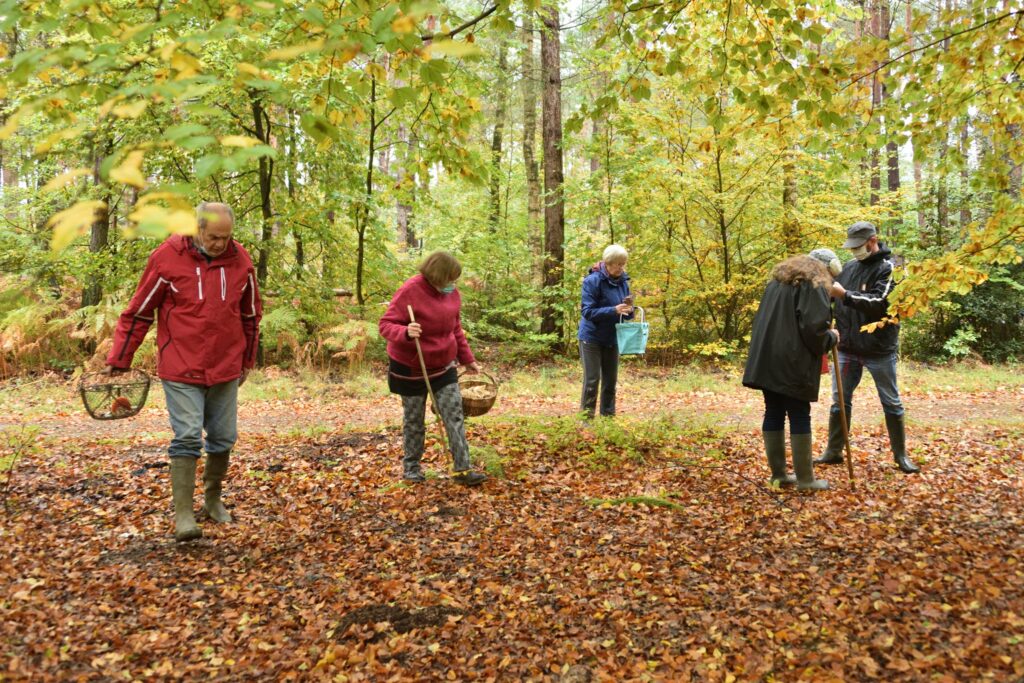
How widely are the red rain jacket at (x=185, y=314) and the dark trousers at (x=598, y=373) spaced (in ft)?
11.8

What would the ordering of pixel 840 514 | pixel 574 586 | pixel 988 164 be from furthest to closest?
pixel 988 164
pixel 840 514
pixel 574 586

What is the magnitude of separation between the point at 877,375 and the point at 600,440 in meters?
2.40

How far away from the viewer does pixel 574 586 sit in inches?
141

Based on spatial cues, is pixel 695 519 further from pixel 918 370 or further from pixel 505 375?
pixel 918 370

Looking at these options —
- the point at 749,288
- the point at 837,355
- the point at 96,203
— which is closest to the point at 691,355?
the point at 749,288

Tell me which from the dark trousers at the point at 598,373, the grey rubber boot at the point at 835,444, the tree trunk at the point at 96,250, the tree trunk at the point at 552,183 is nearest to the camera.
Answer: the grey rubber boot at the point at 835,444

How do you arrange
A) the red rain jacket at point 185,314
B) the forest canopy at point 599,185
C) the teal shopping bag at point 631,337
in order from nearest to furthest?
the red rain jacket at point 185,314 → the forest canopy at point 599,185 → the teal shopping bag at point 631,337

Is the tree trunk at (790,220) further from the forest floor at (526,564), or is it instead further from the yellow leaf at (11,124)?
the yellow leaf at (11,124)

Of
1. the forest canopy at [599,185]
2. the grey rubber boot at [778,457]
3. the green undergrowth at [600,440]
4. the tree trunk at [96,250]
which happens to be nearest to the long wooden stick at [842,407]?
the grey rubber boot at [778,457]

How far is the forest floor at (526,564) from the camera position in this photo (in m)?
2.85

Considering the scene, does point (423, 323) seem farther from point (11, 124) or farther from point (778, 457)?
point (11, 124)

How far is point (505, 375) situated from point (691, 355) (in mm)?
3734

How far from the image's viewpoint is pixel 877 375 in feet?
17.5

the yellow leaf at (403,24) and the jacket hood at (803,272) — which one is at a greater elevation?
the yellow leaf at (403,24)
